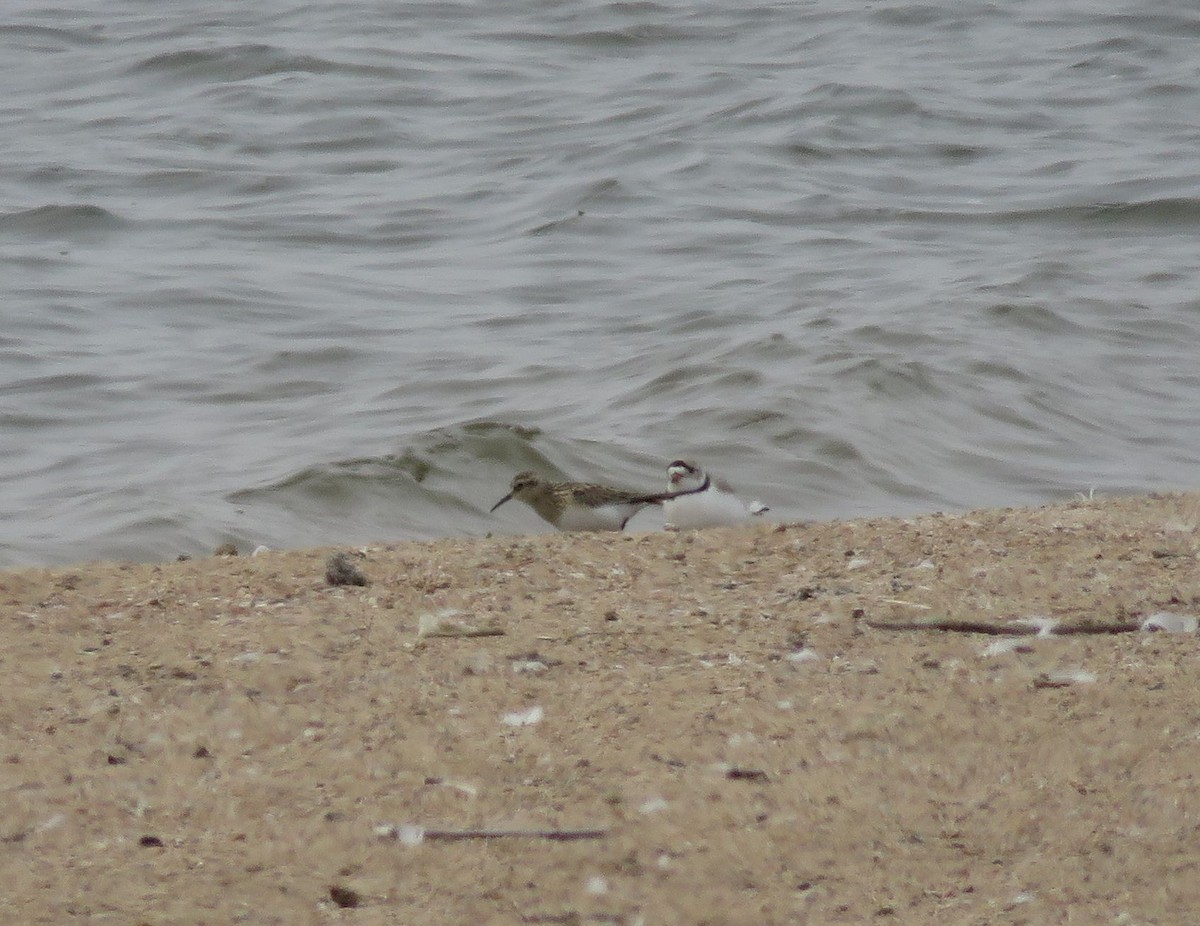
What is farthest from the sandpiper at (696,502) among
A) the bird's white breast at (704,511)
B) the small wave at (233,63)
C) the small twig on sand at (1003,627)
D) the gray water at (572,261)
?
the small wave at (233,63)

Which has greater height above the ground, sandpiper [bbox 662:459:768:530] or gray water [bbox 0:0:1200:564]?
sandpiper [bbox 662:459:768:530]

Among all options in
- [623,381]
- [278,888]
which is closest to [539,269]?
[623,381]

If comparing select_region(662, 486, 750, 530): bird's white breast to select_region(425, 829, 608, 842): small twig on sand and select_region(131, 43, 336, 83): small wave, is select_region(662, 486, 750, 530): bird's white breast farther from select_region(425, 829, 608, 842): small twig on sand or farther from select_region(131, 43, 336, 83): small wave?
select_region(131, 43, 336, 83): small wave

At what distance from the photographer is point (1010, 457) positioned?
9719 millimetres

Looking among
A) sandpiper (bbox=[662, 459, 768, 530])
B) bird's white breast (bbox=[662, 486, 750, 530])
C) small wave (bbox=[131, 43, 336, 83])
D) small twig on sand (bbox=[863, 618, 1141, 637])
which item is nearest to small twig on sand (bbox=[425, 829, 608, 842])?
small twig on sand (bbox=[863, 618, 1141, 637])

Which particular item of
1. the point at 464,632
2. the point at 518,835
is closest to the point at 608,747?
the point at 518,835

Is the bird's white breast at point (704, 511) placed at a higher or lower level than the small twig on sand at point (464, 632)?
lower

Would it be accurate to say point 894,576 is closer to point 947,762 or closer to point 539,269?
point 947,762

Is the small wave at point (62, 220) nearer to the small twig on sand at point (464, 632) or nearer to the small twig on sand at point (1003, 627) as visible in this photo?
the small twig on sand at point (464, 632)

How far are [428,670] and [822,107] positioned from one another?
13.6 meters

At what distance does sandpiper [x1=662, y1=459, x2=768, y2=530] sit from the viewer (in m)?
6.64

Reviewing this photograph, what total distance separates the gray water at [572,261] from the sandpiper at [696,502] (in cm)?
138

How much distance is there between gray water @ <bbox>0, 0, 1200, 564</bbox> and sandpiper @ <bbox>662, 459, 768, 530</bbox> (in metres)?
1.38

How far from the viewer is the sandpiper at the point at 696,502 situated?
6.64m
